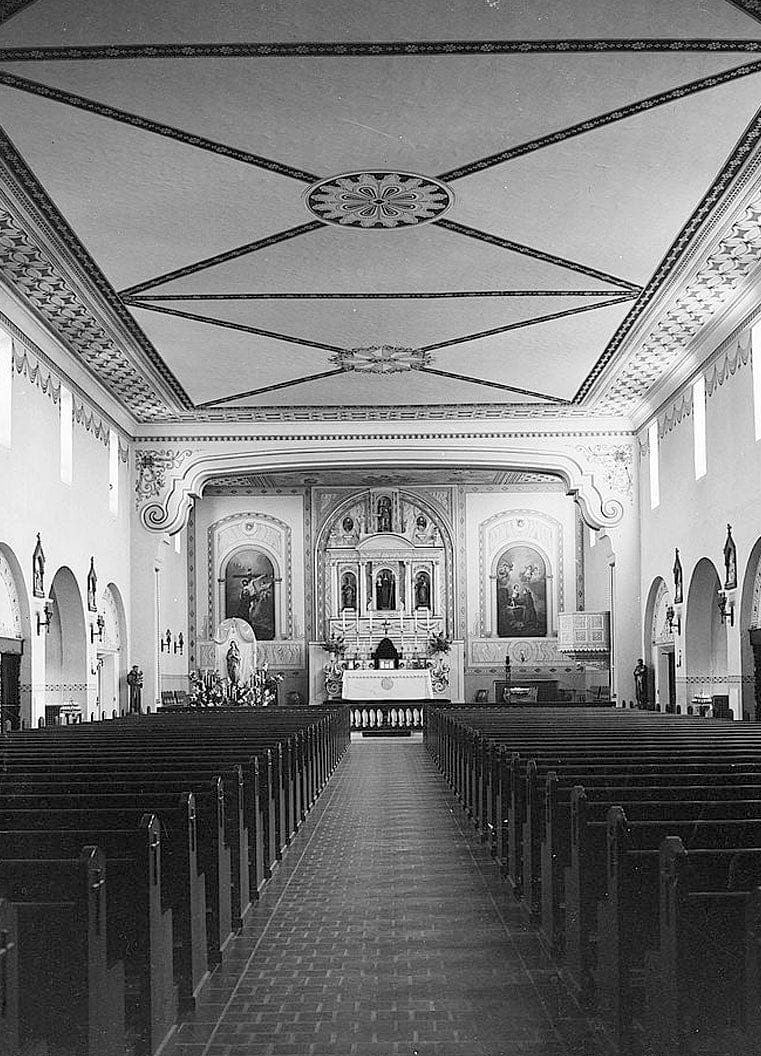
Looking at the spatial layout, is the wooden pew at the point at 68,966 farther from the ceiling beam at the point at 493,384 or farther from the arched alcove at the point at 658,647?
the arched alcove at the point at 658,647

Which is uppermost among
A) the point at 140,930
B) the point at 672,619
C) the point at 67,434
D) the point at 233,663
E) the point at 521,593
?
the point at 67,434

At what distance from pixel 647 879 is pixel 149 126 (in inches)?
315

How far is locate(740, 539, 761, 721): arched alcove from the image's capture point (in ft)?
52.1

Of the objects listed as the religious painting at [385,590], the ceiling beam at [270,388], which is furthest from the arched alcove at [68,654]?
the religious painting at [385,590]

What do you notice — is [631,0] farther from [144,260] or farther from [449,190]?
[144,260]

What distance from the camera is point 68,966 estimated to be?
3.96 meters

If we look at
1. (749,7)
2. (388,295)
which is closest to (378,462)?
(388,295)

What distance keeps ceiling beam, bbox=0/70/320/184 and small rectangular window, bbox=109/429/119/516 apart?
36.7ft

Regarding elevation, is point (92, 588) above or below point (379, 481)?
below

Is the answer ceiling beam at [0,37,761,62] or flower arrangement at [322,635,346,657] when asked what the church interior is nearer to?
ceiling beam at [0,37,761,62]

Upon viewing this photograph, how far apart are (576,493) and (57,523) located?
34.5ft

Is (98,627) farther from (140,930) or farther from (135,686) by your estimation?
(140,930)

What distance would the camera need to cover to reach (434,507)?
106ft

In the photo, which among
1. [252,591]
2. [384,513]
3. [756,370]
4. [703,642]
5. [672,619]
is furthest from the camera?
[384,513]
